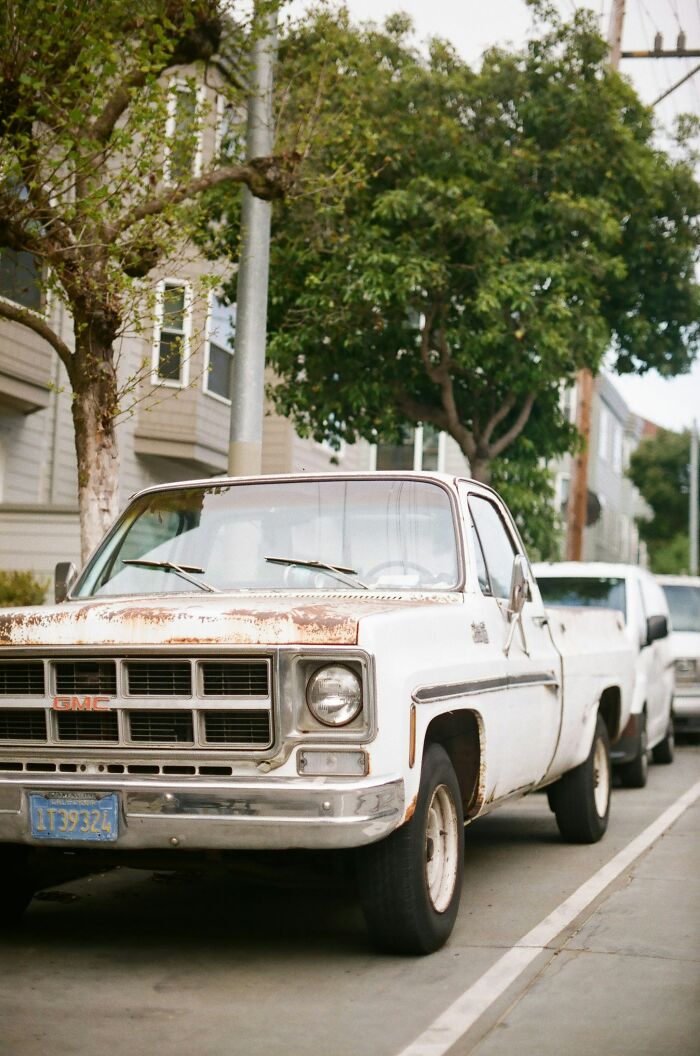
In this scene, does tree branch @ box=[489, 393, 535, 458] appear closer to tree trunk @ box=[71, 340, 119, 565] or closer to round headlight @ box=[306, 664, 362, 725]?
tree trunk @ box=[71, 340, 119, 565]

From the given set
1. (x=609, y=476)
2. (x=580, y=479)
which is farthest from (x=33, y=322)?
(x=609, y=476)

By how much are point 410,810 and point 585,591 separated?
26.1ft

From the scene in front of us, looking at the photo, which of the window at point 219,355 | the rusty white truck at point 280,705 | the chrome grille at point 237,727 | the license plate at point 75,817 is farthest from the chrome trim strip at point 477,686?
the window at point 219,355

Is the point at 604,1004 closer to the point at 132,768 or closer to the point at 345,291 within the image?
the point at 132,768

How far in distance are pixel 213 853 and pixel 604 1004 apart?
4.97 feet

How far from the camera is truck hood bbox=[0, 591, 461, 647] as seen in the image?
5504 mm

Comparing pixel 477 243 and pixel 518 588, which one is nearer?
pixel 518 588

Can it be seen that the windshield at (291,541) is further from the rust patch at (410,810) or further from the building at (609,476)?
the building at (609,476)

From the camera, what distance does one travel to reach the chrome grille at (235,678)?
5.54 metres

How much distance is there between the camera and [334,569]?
22.0ft

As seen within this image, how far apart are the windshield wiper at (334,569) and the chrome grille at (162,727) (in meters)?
1.25

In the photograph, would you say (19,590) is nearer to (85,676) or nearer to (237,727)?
(85,676)

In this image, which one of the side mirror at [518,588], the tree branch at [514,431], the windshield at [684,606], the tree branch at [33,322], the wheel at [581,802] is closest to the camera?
the side mirror at [518,588]

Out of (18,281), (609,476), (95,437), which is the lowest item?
(95,437)
